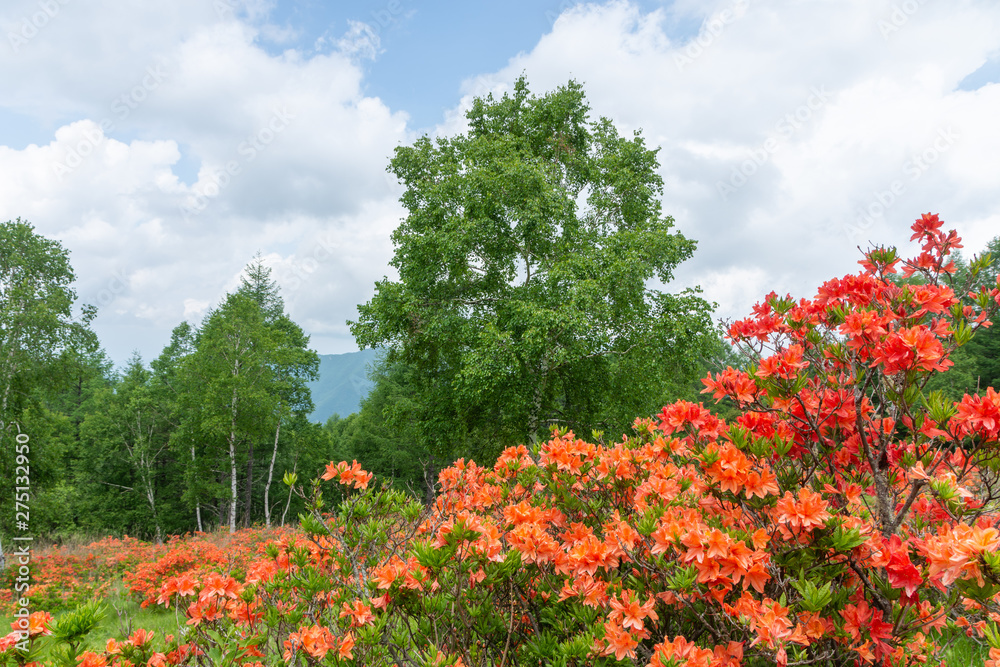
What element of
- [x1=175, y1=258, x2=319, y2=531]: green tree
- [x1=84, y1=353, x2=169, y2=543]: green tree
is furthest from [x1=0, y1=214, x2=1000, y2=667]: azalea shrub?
[x1=84, y1=353, x2=169, y2=543]: green tree

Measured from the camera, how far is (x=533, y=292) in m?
11.4

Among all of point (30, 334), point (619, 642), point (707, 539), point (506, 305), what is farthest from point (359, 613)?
point (30, 334)

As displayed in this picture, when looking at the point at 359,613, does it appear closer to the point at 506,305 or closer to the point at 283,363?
the point at 506,305

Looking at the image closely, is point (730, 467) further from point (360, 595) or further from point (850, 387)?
point (360, 595)

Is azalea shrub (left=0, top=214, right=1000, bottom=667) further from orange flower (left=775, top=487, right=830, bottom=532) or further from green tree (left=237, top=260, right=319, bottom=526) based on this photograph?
green tree (left=237, top=260, right=319, bottom=526)

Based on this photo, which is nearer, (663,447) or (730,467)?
(730,467)

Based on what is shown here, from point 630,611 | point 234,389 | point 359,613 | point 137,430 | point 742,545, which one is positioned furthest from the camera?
point 137,430

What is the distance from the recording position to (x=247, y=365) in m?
19.8

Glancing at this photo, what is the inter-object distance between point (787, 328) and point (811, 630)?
154 centimetres

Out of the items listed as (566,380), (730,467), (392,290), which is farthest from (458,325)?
(730,467)

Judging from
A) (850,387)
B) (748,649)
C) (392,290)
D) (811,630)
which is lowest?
(748,649)

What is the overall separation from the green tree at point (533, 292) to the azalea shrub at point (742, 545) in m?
7.01

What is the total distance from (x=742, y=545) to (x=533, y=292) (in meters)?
9.80

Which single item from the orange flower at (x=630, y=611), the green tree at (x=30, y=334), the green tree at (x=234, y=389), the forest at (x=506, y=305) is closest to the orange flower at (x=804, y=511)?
the orange flower at (x=630, y=611)
